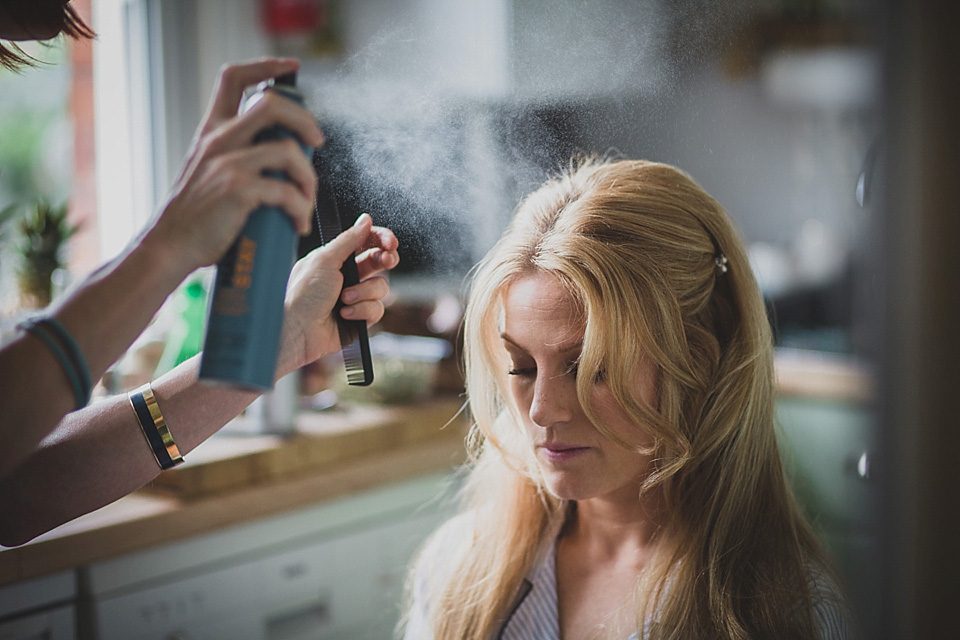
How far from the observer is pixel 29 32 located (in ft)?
2.88

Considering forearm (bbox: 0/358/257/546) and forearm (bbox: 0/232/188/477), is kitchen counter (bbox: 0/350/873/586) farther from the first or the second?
forearm (bbox: 0/232/188/477)

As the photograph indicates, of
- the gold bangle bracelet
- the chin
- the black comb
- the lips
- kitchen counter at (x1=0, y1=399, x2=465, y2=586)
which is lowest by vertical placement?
kitchen counter at (x1=0, y1=399, x2=465, y2=586)

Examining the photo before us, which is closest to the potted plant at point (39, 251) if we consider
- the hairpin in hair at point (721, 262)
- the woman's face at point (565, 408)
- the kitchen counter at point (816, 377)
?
the woman's face at point (565, 408)

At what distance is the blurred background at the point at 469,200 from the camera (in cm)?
62

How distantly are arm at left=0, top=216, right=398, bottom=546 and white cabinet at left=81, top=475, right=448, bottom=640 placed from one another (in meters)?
0.47

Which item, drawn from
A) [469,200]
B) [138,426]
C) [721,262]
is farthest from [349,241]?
[721,262]

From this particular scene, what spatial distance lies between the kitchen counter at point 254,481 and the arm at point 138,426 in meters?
0.41

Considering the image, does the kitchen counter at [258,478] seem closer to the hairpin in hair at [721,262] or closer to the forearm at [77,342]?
the hairpin in hair at [721,262]

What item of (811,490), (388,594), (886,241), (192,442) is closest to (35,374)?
(192,442)

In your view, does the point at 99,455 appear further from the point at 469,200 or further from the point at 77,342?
the point at 469,200

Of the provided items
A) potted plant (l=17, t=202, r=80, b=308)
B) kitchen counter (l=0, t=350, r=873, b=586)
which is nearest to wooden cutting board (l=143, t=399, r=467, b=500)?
kitchen counter (l=0, t=350, r=873, b=586)

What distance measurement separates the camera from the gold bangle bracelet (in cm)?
91

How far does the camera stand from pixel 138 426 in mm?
913

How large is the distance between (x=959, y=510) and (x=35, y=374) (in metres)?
0.69
